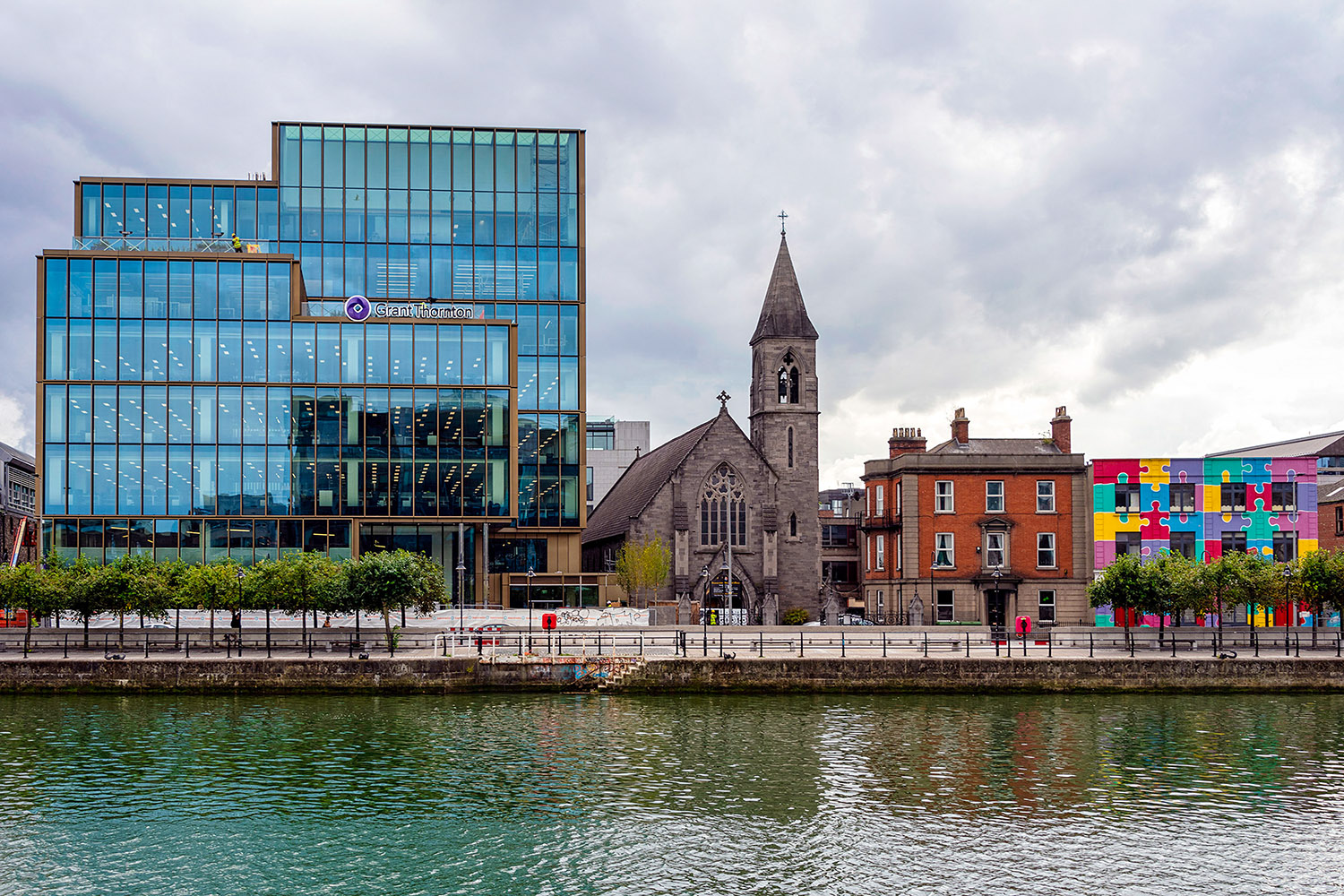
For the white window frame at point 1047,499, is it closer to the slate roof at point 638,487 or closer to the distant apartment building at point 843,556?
the distant apartment building at point 843,556

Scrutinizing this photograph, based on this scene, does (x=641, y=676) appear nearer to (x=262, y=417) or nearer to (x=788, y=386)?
(x=262, y=417)

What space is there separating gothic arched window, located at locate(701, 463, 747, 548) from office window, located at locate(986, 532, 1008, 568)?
15693 mm

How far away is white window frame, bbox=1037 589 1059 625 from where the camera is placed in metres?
76.7

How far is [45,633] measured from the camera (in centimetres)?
5794

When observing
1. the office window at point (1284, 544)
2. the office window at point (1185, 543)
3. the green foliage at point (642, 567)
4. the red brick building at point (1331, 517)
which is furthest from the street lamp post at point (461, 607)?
the red brick building at point (1331, 517)

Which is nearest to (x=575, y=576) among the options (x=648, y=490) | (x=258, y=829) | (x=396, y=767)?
(x=648, y=490)

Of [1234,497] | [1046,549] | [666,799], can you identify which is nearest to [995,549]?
[1046,549]

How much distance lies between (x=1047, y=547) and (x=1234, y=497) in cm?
1164

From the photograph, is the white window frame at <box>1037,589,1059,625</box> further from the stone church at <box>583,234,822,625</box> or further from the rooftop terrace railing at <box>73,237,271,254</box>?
the rooftop terrace railing at <box>73,237,271,254</box>

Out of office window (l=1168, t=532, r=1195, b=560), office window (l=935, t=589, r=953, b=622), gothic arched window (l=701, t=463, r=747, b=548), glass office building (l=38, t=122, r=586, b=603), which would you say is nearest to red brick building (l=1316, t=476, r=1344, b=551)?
office window (l=1168, t=532, r=1195, b=560)

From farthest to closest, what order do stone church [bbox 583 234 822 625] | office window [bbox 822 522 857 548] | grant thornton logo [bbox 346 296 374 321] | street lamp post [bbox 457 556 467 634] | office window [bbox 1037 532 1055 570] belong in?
office window [bbox 822 522 857 548]
stone church [bbox 583 234 822 625]
office window [bbox 1037 532 1055 570]
grant thornton logo [bbox 346 296 374 321]
street lamp post [bbox 457 556 467 634]

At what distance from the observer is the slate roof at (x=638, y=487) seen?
82.4 m

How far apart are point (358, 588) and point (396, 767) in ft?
72.9

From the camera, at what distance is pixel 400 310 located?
7644cm
